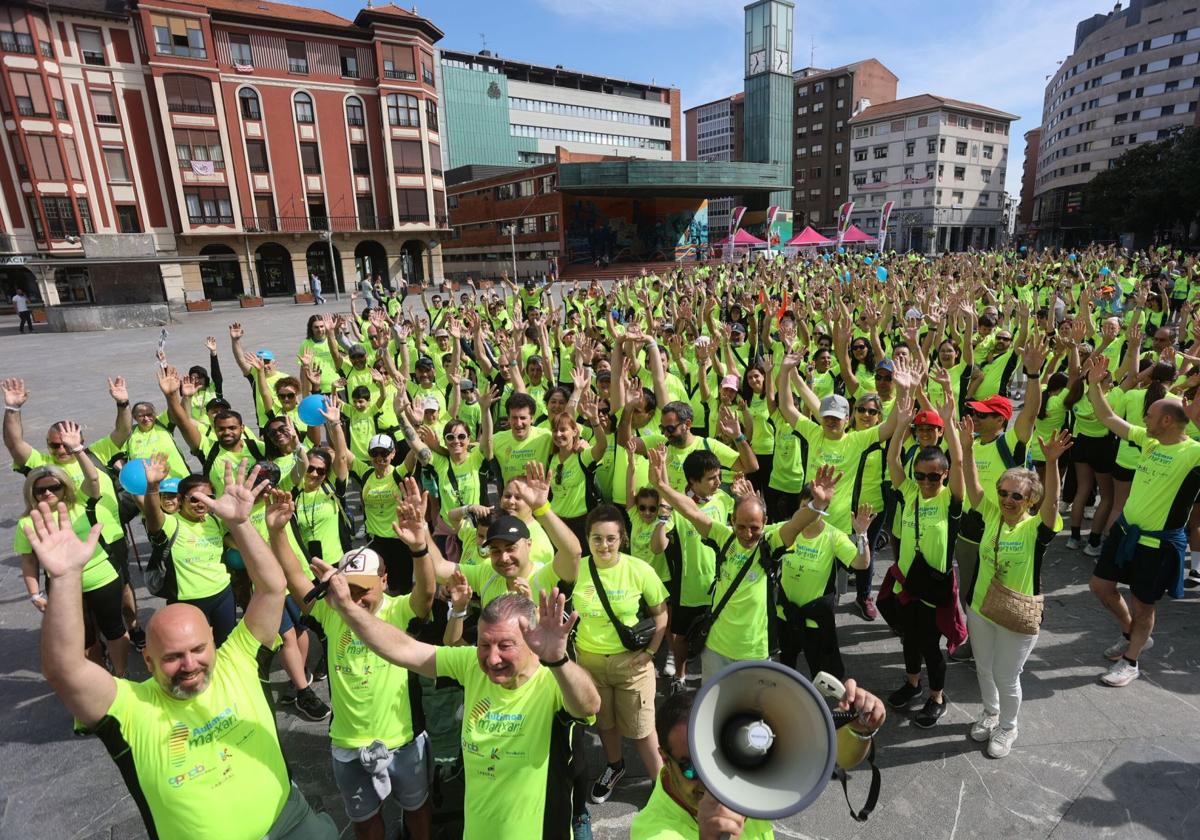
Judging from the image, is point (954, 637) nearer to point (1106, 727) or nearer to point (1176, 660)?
point (1106, 727)

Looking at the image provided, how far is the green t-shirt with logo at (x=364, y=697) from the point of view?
3072 millimetres

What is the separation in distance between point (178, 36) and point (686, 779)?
48.5 m

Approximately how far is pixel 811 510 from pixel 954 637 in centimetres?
168

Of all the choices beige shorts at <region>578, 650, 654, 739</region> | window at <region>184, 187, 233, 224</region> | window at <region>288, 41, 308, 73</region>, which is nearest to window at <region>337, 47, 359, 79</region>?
window at <region>288, 41, 308, 73</region>

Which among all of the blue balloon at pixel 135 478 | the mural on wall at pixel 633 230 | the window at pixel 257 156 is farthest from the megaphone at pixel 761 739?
the mural on wall at pixel 633 230

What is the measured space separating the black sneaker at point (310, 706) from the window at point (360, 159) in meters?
44.6

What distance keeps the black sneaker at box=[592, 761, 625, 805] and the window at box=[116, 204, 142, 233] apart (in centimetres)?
4566

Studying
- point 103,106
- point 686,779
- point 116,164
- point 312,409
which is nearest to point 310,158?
point 116,164

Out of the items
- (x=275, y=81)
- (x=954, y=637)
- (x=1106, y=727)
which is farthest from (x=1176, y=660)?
(x=275, y=81)

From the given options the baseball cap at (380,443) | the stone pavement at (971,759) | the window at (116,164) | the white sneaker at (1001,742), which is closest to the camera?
the stone pavement at (971,759)

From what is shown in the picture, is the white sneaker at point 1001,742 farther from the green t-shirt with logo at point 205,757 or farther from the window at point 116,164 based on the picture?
the window at point 116,164

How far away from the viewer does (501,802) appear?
2625 mm

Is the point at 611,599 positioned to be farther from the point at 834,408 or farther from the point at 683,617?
the point at 834,408

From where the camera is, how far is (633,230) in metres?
53.8
